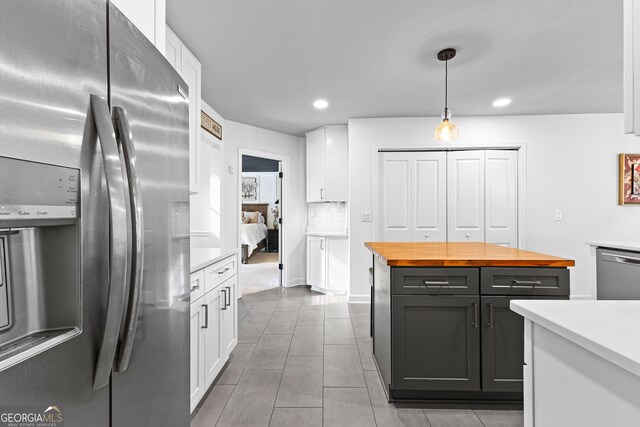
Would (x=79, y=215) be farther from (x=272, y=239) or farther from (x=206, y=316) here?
(x=272, y=239)

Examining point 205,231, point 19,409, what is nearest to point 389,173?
point 205,231

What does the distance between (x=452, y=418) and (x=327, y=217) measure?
3566mm

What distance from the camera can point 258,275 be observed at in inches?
234

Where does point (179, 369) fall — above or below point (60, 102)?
below

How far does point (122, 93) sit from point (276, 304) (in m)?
3.68

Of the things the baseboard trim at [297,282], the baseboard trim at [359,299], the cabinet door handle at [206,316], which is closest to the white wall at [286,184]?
the baseboard trim at [297,282]

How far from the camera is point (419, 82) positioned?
3.17 metres

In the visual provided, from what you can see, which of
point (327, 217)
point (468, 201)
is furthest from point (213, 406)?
point (468, 201)

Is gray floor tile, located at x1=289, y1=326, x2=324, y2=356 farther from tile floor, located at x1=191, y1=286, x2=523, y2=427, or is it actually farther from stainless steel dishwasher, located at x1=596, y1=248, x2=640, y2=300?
stainless steel dishwasher, located at x1=596, y1=248, x2=640, y2=300

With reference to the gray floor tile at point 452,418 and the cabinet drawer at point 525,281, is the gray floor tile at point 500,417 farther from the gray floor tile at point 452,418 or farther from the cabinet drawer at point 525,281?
the cabinet drawer at point 525,281

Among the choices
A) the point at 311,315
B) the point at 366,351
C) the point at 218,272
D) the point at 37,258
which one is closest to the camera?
the point at 37,258

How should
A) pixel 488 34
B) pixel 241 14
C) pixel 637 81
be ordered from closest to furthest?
pixel 637 81
pixel 241 14
pixel 488 34

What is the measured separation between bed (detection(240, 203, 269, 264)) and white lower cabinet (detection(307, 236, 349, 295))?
305 centimetres

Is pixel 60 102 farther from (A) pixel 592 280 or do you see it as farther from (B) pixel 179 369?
(A) pixel 592 280
